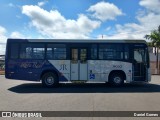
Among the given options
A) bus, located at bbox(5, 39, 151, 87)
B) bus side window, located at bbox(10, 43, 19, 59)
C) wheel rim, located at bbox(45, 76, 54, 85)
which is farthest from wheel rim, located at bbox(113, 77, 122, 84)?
bus side window, located at bbox(10, 43, 19, 59)

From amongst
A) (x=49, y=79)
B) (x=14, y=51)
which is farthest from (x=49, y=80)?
(x=14, y=51)

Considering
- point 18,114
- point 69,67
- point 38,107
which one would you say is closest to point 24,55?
point 69,67

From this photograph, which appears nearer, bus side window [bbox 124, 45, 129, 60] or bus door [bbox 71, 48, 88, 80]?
bus door [bbox 71, 48, 88, 80]

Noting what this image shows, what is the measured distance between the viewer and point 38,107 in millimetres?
10383

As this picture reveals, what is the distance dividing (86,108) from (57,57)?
817cm

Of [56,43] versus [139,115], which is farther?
[56,43]

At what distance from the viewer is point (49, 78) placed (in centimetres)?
1797

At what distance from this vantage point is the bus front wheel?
58.8 ft

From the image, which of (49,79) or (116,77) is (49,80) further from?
(116,77)

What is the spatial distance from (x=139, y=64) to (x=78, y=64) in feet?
13.0

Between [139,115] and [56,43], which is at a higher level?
[56,43]

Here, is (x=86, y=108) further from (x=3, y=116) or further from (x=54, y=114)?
(x=3, y=116)

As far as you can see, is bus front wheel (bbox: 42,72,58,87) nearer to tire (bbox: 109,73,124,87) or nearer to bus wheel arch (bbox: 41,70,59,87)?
bus wheel arch (bbox: 41,70,59,87)

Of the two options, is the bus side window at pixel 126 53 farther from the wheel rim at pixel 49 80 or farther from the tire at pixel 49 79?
the wheel rim at pixel 49 80
